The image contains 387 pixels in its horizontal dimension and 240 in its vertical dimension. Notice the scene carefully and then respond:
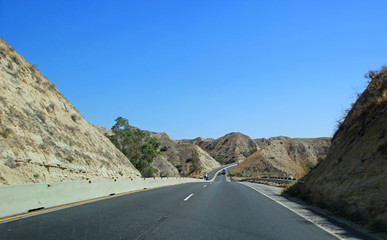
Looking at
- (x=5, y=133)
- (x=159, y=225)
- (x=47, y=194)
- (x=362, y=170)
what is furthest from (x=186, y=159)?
(x=159, y=225)

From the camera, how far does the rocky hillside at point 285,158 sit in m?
100

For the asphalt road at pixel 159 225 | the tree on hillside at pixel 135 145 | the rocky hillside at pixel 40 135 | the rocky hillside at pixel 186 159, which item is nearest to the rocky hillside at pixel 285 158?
the rocky hillside at pixel 186 159

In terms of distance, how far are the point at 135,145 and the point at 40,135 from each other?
40.4 m

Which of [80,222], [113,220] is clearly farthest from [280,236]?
Answer: [80,222]

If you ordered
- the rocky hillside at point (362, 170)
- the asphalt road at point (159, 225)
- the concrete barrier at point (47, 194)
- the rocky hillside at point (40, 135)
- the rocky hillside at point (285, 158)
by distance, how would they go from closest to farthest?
1. the asphalt road at point (159, 225)
2. the concrete barrier at point (47, 194)
3. the rocky hillside at point (362, 170)
4. the rocky hillside at point (40, 135)
5. the rocky hillside at point (285, 158)

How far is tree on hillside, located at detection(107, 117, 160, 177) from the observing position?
65.4 m

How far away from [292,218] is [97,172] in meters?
27.3

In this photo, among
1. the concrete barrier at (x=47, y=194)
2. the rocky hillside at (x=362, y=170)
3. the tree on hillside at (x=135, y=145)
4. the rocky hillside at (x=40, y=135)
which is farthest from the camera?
the tree on hillside at (x=135, y=145)

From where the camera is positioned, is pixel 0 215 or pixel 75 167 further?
pixel 75 167

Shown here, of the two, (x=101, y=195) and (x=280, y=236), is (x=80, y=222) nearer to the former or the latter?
(x=280, y=236)

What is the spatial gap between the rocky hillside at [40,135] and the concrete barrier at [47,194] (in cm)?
814

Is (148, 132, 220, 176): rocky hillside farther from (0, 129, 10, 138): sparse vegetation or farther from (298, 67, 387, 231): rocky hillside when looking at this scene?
(298, 67, 387, 231): rocky hillside

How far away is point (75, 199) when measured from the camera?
504 inches

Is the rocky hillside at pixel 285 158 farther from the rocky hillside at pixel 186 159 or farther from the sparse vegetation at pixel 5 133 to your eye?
the sparse vegetation at pixel 5 133
